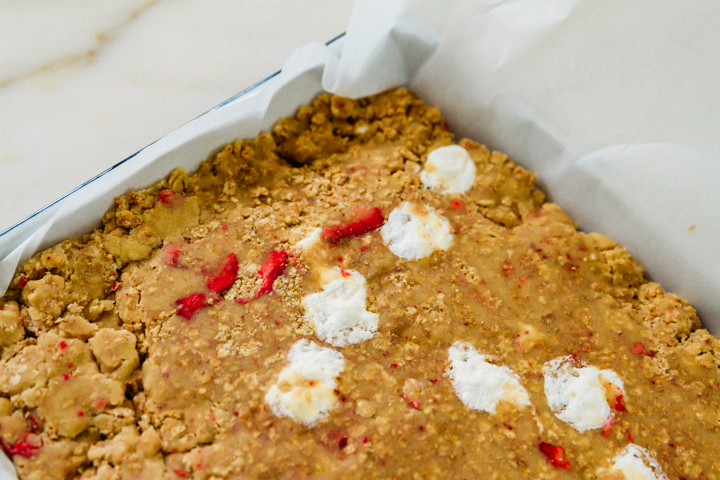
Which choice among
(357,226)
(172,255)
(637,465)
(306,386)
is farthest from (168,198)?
(637,465)


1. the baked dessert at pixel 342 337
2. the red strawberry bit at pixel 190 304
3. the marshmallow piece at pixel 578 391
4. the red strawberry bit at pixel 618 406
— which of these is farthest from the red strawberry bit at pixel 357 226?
the red strawberry bit at pixel 618 406

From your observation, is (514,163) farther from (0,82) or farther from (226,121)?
(0,82)

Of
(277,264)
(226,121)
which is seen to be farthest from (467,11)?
(277,264)

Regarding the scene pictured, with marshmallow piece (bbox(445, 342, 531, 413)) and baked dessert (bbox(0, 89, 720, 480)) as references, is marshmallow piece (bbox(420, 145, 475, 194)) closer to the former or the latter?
baked dessert (bbox(0, 89, 720, 480))

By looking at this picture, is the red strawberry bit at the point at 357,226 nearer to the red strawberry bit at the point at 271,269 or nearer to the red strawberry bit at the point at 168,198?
the red strawberry bit at the point at 271,269

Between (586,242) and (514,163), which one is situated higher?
(514,163)

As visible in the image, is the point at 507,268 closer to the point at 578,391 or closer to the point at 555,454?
the point at 578,391

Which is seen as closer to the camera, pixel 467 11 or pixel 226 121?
pixel 226 121
